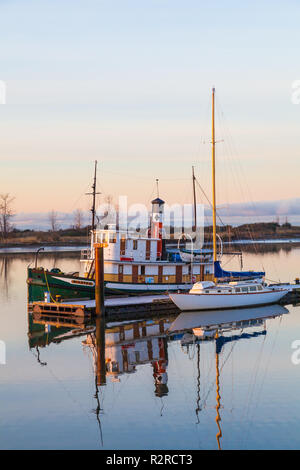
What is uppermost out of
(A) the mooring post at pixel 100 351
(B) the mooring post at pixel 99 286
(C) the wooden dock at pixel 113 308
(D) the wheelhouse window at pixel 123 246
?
(D) the wheelhouse window at pixel 123 246

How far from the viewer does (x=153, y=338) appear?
1287 inches

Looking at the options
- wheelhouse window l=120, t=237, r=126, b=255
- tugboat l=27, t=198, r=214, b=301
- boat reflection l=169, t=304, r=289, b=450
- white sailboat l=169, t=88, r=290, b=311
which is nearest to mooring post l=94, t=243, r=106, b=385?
tugboat l=27, t=198, r=214, b=301

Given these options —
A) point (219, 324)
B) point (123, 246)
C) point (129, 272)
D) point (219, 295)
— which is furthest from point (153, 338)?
point (123, 246)

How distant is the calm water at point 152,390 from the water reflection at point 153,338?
0.20 feet

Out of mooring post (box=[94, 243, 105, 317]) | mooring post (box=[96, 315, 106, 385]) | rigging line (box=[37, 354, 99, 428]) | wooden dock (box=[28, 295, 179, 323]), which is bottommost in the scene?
rigging line (box=[37, 354, 99, 428])

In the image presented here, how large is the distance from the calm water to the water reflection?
6 cm

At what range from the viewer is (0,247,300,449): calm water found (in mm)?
17828

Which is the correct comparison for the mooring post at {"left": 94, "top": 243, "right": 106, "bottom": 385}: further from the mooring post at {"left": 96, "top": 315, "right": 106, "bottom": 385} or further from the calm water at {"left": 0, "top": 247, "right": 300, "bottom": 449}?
the calm water at {"left": 0, "top": 247, "right": 300, "bottom": 449}

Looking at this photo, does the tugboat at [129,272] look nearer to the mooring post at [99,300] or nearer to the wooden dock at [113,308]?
the wooden dock at [113,308]

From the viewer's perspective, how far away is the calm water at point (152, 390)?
58.5 ft

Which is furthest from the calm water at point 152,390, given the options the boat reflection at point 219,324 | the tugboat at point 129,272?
the tugboat at point 129,272

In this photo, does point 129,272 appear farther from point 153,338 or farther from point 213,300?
point 153,338

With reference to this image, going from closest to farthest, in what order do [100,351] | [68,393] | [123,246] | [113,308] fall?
[68,393] → [100,351] → [113,308] → [123,246]

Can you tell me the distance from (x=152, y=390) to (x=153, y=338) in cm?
1021
